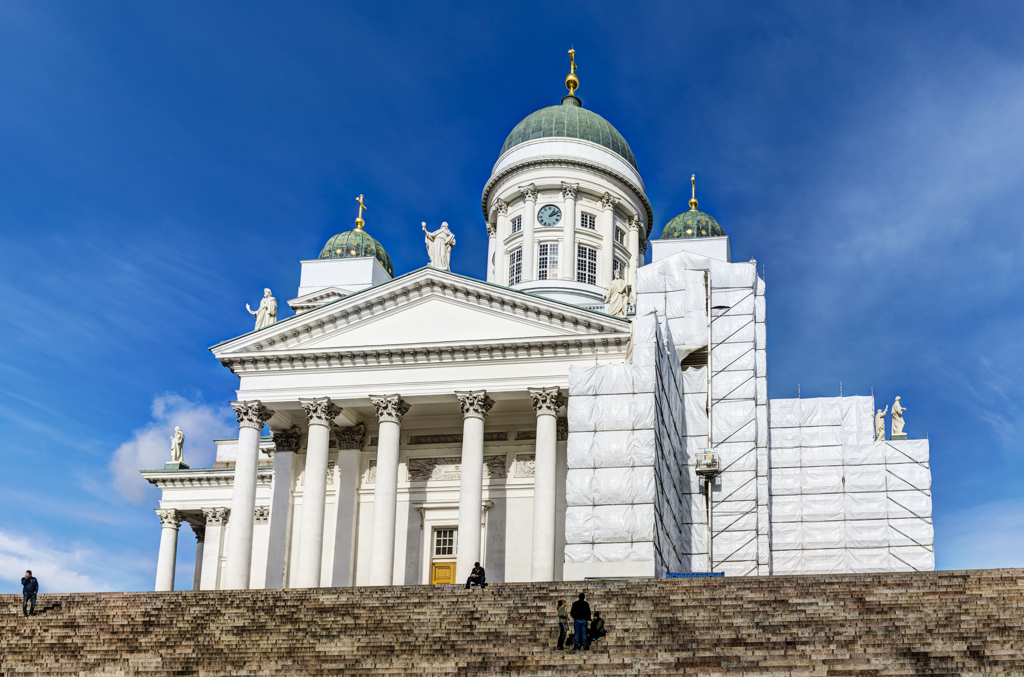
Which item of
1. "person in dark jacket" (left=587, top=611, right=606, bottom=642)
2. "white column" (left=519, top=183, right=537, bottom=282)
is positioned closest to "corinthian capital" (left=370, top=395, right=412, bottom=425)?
"white column" (left=519, top=183, right=537, bottom=282)

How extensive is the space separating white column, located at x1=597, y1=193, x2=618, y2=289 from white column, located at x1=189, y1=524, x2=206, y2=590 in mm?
21810

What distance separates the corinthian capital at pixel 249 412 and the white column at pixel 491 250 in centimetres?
1838

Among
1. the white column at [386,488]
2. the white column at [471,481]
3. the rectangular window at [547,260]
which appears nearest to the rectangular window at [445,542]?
the white column at [386,488]

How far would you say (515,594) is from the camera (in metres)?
25.0

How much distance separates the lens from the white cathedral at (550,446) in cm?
3325

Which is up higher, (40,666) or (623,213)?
(623,213)

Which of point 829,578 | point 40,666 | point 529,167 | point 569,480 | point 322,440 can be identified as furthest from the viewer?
point 529,167

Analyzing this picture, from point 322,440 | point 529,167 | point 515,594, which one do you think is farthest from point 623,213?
point 515,594

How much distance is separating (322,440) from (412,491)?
4.57 metres

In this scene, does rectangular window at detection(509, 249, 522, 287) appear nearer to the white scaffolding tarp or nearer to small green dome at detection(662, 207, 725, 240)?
small green dome at detection(662, 207, 725, 240)

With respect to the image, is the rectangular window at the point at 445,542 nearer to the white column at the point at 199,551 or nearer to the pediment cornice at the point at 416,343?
the pediment cornice at the point at 416,343

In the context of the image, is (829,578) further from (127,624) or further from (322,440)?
(322,440)

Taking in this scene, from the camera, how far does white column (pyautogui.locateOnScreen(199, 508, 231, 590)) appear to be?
5038cm

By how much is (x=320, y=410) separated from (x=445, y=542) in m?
6.71
